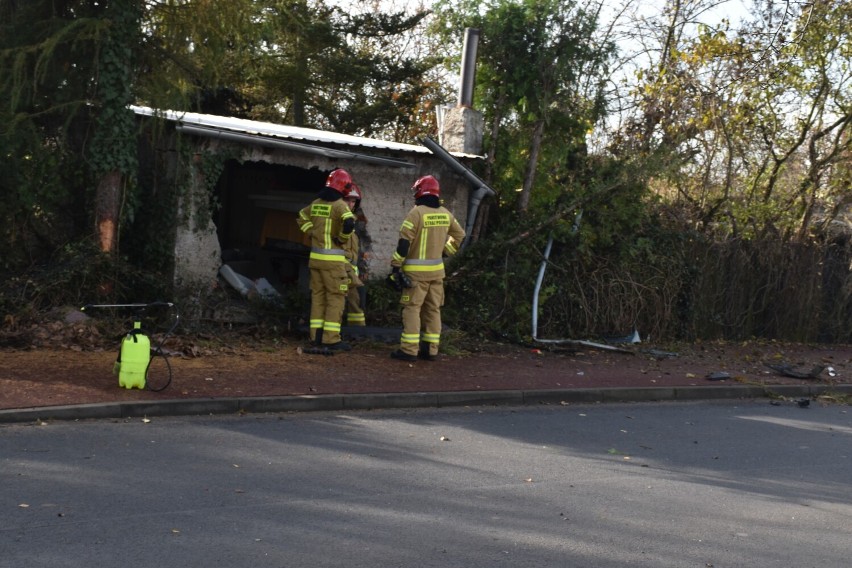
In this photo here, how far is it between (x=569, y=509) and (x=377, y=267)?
324 inches

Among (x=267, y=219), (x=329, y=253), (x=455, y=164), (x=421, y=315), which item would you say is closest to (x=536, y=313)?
(x=455, y=164)

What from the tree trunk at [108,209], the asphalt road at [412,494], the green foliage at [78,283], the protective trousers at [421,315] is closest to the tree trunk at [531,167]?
the protective trousers at [421,315]

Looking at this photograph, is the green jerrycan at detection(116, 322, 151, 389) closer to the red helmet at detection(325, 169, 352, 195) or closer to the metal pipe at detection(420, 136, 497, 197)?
the red helmet at detection(325, 169, 352, 195)

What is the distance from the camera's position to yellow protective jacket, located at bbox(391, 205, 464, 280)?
1181cm

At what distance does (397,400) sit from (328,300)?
8.00 ft

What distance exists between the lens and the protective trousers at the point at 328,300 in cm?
1175

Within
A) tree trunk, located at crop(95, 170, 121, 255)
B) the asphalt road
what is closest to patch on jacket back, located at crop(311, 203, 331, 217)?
tree trunk, located at crop(95, 170, 121, 255)

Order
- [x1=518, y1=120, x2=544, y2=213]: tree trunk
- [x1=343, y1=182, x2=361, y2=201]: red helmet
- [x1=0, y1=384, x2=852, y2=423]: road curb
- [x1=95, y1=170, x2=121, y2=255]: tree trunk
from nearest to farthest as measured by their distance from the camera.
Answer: [x1=0, y1=384, x2=852, y2=423]: road curb → [x1=95, y1=170, x2=121, y2=255]: tree trunk → [x1=343, y1=182, x2=361, y2=201]: red helmet → [x1=518, y1=120, x2=544, y2=213]: tree trunk

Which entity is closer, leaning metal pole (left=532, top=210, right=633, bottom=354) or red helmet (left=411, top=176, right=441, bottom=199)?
red helmet (left=411, top=176, right=441, bottom=199)

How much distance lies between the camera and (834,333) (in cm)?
1919

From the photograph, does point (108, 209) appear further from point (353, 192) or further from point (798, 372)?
point (798, 372)

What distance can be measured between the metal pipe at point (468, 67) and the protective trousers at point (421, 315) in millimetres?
4381

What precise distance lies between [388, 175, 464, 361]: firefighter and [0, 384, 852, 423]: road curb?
5.91 ft

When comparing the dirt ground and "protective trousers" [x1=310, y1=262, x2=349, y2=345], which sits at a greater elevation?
"protective trousers" [x1=310, y1=262, x2=349, y2=345]
